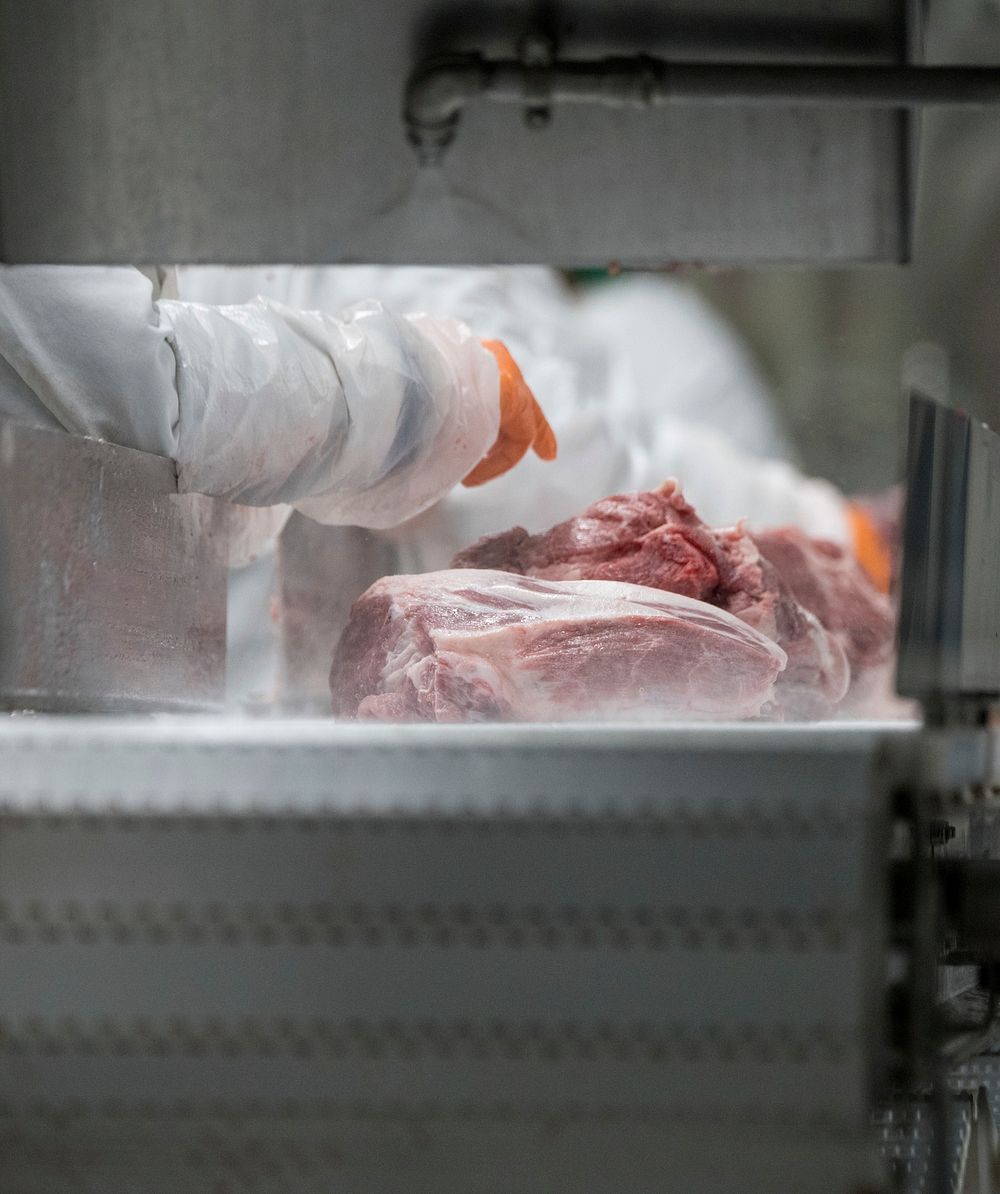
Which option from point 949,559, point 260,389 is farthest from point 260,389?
point 949,559

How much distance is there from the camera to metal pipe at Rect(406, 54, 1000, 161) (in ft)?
5.24

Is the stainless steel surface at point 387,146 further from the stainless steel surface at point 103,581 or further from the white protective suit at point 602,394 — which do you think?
the white protective suit at point 602,394

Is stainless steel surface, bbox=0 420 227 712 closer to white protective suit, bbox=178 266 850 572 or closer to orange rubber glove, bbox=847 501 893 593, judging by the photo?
white protective suit, bbox=178 266 850 572

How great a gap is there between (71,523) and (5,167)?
0.49m

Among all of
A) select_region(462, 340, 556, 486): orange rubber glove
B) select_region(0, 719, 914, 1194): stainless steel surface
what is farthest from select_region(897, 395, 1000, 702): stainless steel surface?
select_region(462, 340, 556, 486): orange rubber glove

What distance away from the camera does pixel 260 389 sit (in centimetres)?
230

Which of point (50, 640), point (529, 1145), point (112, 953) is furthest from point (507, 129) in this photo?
point (529, 1145)

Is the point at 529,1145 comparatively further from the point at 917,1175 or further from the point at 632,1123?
the point at 917,1175

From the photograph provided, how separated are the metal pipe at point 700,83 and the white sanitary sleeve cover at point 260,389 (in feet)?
2.52

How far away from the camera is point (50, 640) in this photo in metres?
1.74

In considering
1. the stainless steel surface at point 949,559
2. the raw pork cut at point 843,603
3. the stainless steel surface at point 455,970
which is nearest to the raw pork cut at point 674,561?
the raw pork cut at point 843,603

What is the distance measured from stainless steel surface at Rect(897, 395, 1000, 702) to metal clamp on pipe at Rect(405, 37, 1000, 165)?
1.34 ft

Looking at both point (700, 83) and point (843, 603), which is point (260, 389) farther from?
point (843, 603)

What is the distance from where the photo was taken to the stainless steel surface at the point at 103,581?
5.48 ft
